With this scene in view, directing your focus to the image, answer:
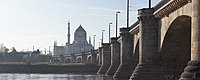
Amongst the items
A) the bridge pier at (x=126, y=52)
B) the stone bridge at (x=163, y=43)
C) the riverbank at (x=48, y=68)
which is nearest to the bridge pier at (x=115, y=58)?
the bridge pier at (x=126, y=52)

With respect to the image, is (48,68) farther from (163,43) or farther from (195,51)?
(195,51)

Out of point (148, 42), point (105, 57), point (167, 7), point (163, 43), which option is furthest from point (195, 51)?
point (105, 57)

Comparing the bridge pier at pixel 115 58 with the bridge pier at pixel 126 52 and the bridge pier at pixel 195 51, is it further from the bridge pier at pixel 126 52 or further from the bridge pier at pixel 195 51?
the bridge pier at pixel 195 51

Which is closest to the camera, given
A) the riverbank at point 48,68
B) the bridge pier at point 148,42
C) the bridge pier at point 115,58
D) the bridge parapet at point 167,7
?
the bridge parapet at point 167,7

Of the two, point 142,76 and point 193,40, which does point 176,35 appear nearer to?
point 142,76

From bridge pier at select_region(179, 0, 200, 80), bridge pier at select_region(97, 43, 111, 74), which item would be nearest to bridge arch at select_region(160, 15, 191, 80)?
bridge pier at select_region(179, 0, 200, 80)

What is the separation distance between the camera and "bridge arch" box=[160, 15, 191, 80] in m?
36.0

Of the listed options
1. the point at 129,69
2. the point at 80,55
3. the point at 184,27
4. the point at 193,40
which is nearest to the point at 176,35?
the point at 184,27

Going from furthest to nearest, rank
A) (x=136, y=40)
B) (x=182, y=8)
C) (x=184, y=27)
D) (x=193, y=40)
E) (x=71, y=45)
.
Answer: (x=71, y=45) → (x=136, y=40) → (x=184, y=27) → (x=182, y=8) → (x=193, y=40)

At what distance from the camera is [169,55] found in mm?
38594

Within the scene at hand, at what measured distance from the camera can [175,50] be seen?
125ft

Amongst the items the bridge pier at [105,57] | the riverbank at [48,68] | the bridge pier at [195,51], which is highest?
the bridge pier at [195,51]

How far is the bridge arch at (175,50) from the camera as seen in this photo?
3600 centimetres

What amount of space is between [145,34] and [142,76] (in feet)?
11.8
